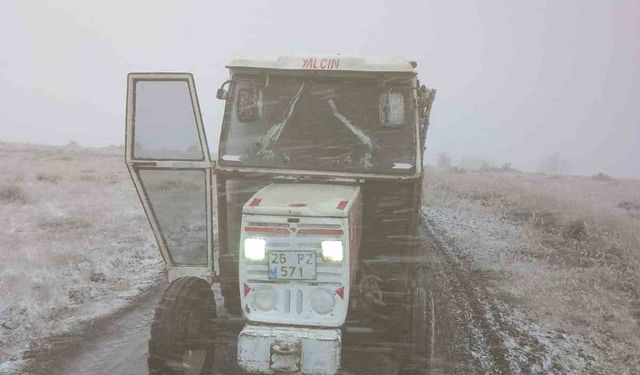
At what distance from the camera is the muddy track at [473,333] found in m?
5.68

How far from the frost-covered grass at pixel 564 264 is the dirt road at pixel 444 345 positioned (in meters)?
0.67

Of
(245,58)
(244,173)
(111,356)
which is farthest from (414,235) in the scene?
(111,356)

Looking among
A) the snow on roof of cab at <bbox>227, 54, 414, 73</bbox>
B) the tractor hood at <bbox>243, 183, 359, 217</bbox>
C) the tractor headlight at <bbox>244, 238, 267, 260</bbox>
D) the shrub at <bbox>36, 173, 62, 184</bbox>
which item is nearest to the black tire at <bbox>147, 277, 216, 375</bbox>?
the tractor headlight at <bbox>244, 238, 267, 260</bbox>

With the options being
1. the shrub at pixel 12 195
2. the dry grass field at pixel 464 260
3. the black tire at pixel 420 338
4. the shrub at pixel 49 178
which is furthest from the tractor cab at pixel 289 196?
the shrub at pixel 49 178

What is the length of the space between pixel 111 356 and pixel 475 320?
4.35m

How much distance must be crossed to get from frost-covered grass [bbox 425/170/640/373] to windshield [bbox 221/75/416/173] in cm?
331

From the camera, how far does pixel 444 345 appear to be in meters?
6.11

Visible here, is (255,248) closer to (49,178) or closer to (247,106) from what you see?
(247,106)

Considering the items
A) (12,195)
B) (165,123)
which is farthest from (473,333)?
(12,195)

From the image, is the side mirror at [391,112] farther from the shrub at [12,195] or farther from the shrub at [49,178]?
the shrub at [49,178]

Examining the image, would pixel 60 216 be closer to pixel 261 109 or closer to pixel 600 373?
pixel 261 109

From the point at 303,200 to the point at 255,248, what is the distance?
2.09ft

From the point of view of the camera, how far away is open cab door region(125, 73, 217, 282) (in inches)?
207

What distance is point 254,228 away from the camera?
468cm
